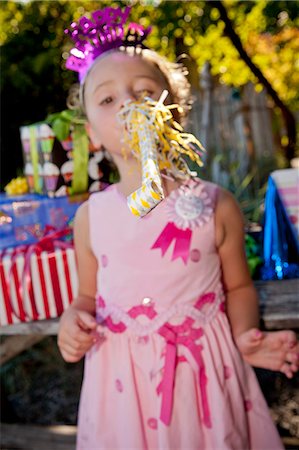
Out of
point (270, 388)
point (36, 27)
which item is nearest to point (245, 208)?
point (270, 388)

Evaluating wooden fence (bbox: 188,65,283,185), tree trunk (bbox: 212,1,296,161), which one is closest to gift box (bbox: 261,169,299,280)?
wooden fence (bbox: 188,65,283,185)

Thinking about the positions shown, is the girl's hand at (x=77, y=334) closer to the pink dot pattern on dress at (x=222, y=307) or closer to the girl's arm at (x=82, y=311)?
the girl's arm at (x=82, y=311)

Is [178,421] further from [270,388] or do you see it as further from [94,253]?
[270,388]

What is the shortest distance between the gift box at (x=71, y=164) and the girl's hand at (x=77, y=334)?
0.66 metres

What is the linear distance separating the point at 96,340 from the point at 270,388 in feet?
4.94

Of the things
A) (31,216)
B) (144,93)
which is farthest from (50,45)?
(144,93)

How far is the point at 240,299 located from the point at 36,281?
2.12ft

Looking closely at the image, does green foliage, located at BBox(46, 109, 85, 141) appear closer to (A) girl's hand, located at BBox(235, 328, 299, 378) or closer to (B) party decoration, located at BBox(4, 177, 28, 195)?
(B) party decoration, located at BBox(4, 177, 28, 195)

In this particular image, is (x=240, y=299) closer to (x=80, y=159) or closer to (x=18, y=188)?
(x=80, y=159)

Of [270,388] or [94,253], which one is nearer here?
[94,253]

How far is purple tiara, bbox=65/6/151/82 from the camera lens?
981mm

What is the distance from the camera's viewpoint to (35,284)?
154 cm

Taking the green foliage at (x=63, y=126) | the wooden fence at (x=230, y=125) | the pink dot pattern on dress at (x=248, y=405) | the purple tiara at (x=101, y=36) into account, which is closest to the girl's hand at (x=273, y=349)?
the pink dot pattern on dress at (x=248, y=405)

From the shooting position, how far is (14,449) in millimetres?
2006
